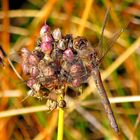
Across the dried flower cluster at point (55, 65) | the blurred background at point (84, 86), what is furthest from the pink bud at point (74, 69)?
the blurred background at point (84, 86)

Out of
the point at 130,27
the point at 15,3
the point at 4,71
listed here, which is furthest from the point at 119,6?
the point at 4,71

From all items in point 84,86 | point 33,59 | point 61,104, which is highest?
point 84,86

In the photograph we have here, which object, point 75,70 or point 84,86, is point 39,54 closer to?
point 75,70

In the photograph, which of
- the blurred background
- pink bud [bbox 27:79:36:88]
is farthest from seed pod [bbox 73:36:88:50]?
the blurred background

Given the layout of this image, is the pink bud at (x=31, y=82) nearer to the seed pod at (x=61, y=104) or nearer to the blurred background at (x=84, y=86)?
the seed pod at (x=61, y=104)

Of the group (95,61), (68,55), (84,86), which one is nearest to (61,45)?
(68,55)

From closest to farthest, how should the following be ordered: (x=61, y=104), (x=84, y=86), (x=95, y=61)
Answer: (x=61, y=104)
(x=95, y=61)
(x=84, y=86)
